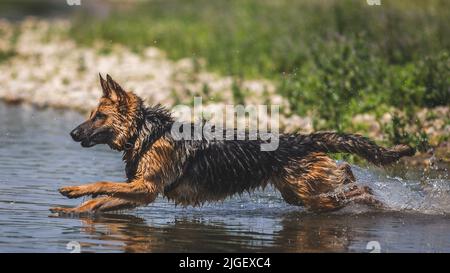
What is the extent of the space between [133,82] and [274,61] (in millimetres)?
2984

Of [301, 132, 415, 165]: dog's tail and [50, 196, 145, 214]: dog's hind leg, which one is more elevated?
[301, 132, 415, 165]: dog's tail

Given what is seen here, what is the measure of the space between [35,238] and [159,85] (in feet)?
36.7

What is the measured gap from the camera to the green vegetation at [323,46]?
1560 cm

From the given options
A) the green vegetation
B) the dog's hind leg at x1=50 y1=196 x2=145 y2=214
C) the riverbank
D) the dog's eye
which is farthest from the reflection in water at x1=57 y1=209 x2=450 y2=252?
the green vegetation

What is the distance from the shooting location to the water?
890cm

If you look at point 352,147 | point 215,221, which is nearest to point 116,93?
point 215,221

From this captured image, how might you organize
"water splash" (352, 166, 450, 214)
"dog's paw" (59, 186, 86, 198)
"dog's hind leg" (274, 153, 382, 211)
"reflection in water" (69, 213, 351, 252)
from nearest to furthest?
"reflection in water" (69, 213, 351, 252) → "dog's paw" (59, 186, 86, 198) → "dog's hind leg" (274, 153, 382, 211) → "water splash" (352, 166, 450, 214)

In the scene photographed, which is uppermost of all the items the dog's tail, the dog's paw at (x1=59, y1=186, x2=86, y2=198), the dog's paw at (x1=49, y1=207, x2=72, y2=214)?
the dog's tail

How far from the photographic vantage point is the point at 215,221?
10.1 m

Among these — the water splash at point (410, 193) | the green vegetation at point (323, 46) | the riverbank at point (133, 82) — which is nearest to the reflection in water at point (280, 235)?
the water splash at point (410, 193)

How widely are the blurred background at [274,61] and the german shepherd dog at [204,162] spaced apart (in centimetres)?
360

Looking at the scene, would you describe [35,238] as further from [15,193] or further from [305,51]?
[305,51]

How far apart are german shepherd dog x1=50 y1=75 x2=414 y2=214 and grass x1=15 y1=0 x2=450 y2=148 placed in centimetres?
390

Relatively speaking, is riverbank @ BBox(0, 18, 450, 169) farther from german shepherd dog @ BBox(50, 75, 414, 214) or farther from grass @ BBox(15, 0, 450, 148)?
german shepherd dog @ BBox(50, 75, 414, 214)
